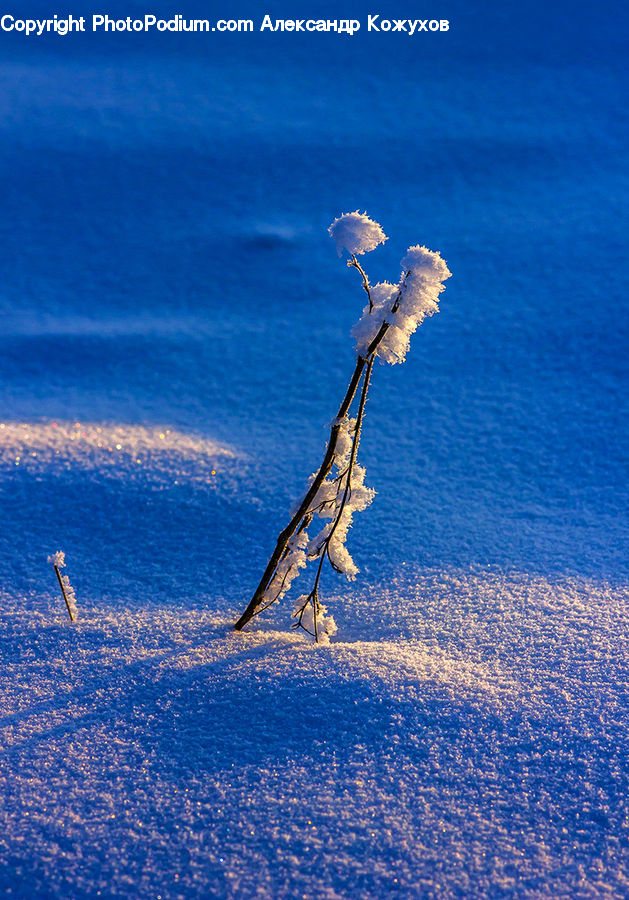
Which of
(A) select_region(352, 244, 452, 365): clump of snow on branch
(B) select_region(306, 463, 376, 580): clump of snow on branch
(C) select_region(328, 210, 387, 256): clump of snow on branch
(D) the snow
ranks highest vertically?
(C) select_region(328, 210, 387, 256): clump of snow on branch

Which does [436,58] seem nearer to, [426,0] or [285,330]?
[426,0]

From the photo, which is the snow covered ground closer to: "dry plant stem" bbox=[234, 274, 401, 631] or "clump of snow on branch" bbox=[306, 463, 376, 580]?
"dry plant stem" bbox=[234, 274, 401, 631]

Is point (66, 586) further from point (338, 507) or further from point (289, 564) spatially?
point (338, 507)

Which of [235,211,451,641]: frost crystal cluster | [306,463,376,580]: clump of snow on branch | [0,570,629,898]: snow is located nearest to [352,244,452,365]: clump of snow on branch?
[235,211,451,641]: frost crystal cluster

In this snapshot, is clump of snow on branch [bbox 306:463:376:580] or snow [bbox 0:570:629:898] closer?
snow [bbox 0:570:629:898]

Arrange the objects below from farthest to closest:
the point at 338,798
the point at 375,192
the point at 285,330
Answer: the point at 375,192
the point at 285,330
the point at 338,798

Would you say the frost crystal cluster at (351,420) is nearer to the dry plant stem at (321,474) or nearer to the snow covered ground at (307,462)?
the dry plant stem at (321,474)

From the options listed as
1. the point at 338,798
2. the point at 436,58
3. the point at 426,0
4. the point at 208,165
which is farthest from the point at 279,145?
the point at 338,798
